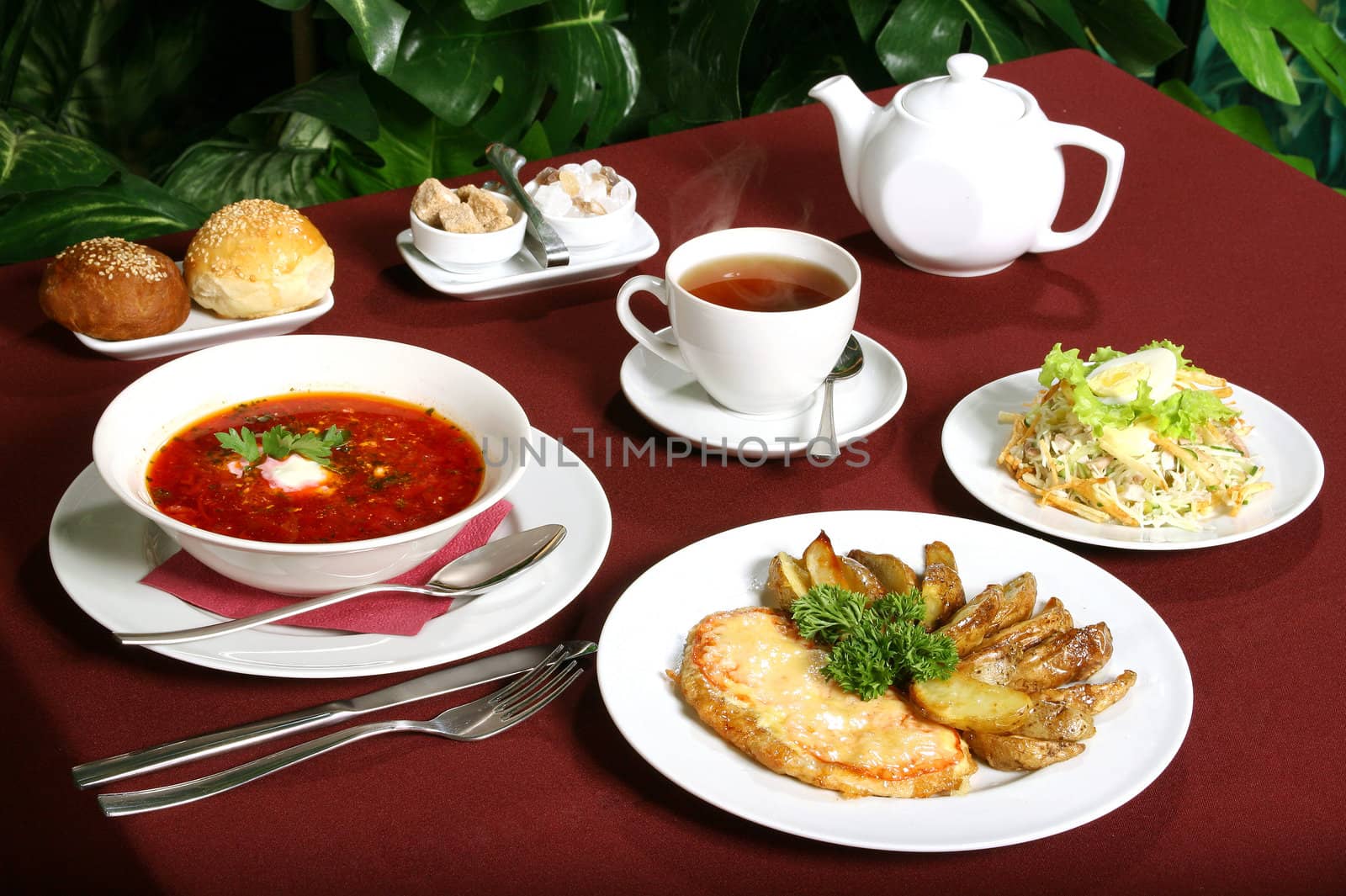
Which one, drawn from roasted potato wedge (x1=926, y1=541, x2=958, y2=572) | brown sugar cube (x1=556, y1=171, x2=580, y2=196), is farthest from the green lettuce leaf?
brown sugar cube (x1=556, y1=171, x2=580, y2=196)

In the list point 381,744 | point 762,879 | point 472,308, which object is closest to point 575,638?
point 381,744

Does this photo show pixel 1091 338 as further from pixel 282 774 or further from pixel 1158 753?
pixel 282 774

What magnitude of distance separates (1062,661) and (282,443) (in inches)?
34.1

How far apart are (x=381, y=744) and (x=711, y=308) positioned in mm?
678

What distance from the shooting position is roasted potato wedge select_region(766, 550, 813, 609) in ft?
4.04

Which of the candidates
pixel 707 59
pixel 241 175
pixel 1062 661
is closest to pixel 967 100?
pixel 1062 661

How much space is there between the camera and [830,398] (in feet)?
5.29

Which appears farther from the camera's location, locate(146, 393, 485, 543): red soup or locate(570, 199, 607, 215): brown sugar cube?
locate(570, 199, 607, 215): brown sugar cube

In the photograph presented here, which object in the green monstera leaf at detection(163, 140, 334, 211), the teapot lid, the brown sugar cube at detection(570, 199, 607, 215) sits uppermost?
the teapot lid

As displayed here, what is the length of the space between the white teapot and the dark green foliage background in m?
0.93

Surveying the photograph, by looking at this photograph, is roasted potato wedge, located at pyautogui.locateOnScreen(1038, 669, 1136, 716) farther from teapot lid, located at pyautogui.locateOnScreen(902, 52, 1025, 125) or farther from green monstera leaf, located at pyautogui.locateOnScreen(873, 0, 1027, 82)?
green monstera leaf, located at pyautogui.locateOnScreen(873, 0, 1027, 82)

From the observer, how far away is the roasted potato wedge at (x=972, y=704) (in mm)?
1082

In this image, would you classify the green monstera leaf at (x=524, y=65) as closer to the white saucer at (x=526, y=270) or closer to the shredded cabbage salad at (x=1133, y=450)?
the white saucer at (x=526, y=270)

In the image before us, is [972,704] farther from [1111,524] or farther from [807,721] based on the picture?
[1111,524]
